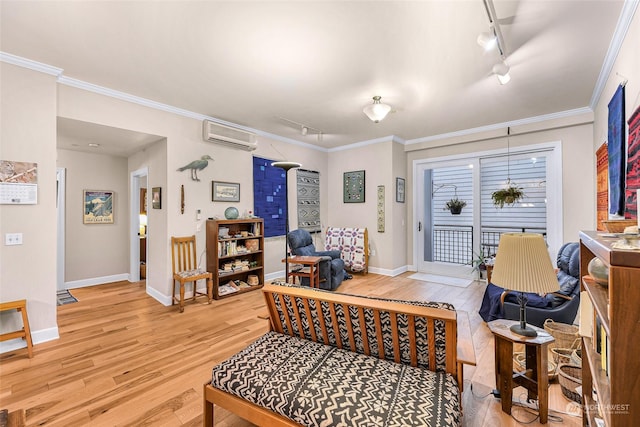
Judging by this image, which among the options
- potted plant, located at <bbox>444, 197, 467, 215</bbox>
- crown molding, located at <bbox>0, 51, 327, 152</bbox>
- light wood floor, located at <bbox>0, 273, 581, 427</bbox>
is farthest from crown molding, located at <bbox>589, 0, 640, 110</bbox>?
crown molding, located at <bbox>0, 51, 327, 152</bbox>

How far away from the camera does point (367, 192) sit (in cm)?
588

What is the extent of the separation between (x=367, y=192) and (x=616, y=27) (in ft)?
13.2

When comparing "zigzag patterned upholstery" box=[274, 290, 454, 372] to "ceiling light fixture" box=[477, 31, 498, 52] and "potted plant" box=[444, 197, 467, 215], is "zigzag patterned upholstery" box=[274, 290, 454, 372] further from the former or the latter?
"potted plant" box=[444, 197, 467, 215]

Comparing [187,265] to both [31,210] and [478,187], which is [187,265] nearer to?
[31,210]

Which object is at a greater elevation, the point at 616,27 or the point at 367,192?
the point at 616,27

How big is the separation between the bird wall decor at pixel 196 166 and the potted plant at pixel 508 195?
4746mm

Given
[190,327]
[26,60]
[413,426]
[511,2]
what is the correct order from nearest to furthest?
1. [413,426]
2. [511,2]
3. [26,60]
4. [190,327]

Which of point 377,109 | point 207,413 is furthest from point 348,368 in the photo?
point 377,109

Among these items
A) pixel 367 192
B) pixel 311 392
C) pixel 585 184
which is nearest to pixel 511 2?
pixel 311 392

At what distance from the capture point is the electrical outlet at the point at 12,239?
2.63 metres

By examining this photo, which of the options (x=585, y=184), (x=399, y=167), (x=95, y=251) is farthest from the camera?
(x=399, y=167)

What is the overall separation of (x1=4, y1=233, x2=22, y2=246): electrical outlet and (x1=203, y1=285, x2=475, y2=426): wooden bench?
260 cm

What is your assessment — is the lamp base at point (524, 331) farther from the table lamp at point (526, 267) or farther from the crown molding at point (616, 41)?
the crown molding at point (616, 41)

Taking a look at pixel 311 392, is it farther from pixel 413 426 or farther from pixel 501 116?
pixel 501 116
